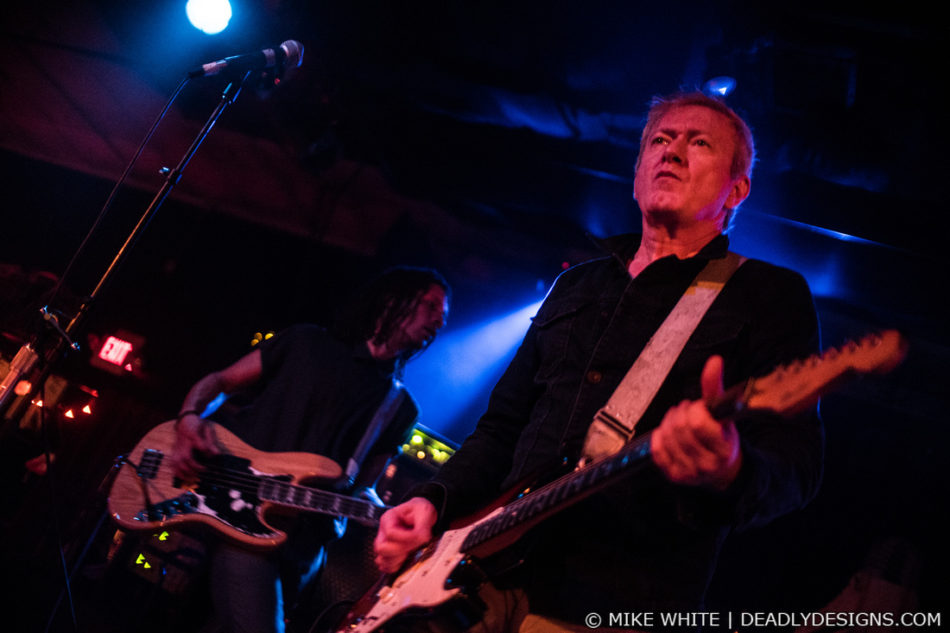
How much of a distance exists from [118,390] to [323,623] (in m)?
4.80

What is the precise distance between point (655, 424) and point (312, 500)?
94.8 inches

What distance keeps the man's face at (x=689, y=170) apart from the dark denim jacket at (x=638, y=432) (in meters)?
0.20

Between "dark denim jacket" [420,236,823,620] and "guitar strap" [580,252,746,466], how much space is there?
0.09 ft

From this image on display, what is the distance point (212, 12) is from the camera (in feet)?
13.8

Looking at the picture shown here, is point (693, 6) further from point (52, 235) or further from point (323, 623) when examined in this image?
point (52, 235)

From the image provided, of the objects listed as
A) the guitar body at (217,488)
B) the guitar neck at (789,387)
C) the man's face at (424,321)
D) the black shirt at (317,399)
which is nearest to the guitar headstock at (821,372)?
the guitar neck at (789,387)

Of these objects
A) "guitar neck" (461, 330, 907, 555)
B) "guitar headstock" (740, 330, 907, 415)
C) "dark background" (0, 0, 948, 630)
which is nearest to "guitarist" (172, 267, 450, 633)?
"dark background" (0, 0, 948, 630)

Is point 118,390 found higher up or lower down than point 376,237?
lower down

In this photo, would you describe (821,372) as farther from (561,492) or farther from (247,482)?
(247,482)

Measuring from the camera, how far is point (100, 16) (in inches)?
247

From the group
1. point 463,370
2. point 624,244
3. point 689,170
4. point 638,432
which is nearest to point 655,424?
point 638,432

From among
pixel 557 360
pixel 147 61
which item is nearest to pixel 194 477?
pixel 557 360

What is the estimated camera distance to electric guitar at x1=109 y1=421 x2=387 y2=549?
10.6ft

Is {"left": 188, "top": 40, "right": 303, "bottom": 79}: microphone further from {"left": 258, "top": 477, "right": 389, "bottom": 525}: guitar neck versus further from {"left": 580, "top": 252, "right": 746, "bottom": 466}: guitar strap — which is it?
{"left": 580, "top": 252, "right": 746, "bottom": 466}: guitar strap
